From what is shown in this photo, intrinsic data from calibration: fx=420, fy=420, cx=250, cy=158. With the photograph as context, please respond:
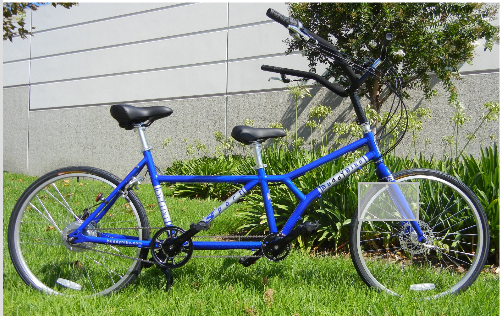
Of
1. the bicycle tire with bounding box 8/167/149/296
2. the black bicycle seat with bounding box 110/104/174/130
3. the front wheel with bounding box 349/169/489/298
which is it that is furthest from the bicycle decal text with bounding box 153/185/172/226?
the front wheel with bounding box 349/169/489/298

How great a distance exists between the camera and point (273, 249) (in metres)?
2.56

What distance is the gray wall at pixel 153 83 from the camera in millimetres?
8133

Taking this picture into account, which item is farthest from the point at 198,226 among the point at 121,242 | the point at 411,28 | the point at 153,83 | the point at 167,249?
the point at 153,83

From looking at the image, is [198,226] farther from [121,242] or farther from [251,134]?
[251,134]

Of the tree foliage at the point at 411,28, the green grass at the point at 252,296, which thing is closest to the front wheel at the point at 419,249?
the green grass at the point at 252,296

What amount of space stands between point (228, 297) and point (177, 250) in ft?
1.38

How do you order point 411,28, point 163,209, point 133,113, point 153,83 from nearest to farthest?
point 133,113
point 163,209
point 411,28
point 153,83

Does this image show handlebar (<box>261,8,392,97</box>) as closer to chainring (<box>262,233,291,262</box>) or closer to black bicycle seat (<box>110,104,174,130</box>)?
black bicycle seat (<box>110,104,174,130</box>)

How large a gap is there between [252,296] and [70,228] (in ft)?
4.11

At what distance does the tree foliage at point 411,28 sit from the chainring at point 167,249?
154 inches

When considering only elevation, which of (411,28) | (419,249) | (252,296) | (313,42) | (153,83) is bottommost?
(252,296)

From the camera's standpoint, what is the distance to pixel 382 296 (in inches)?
100

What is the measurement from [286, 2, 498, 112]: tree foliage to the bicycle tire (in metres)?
3.91

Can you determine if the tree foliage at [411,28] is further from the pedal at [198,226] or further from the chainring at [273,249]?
the pedal at [198,226]
